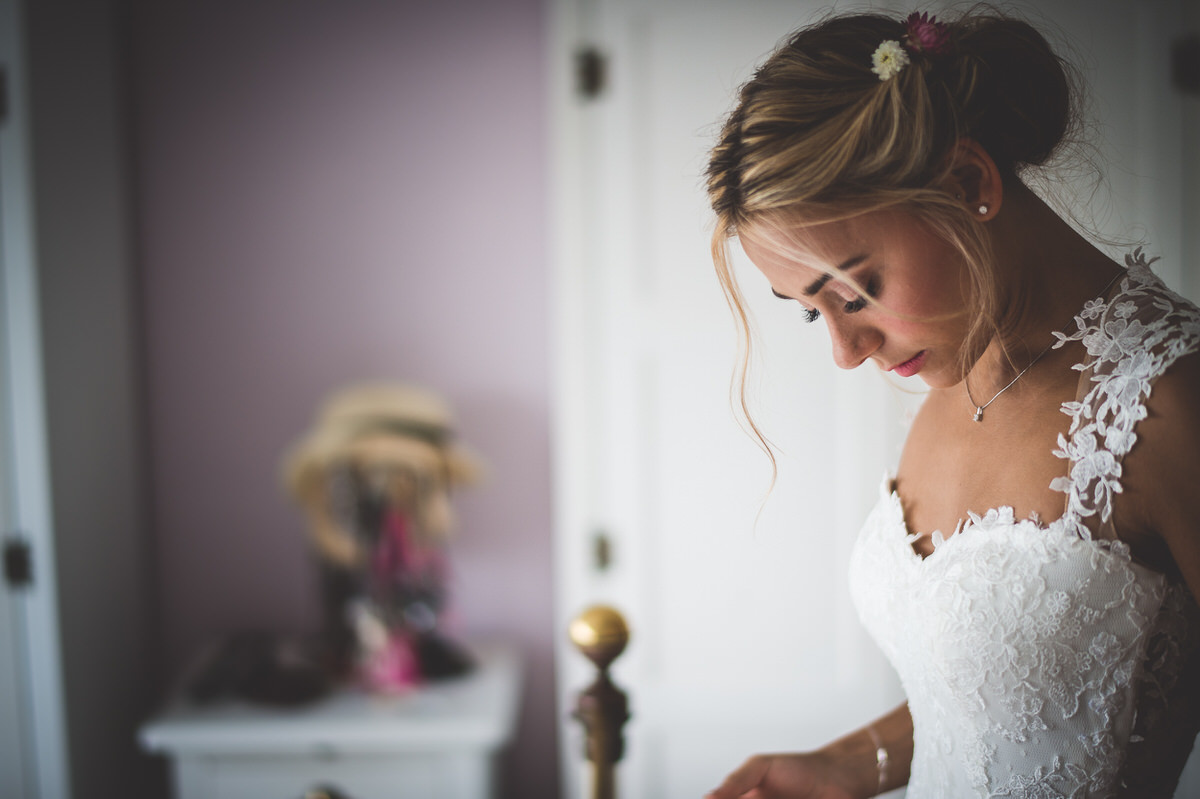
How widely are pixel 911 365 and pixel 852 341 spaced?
2.4 inches

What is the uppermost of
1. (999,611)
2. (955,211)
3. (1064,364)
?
(955,211)

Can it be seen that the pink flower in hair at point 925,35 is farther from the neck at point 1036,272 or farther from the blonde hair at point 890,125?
the neck at point 1036,272

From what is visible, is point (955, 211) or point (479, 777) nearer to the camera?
point (955, 211)

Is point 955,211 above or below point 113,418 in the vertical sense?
above

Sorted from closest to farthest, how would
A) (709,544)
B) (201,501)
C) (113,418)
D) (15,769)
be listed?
1. (709,544)
2. (15,769)
3. (113,418)
4. (201,501)

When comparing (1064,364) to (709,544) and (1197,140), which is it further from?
(709,544)

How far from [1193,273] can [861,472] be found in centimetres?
39

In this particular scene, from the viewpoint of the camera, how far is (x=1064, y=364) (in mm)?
625

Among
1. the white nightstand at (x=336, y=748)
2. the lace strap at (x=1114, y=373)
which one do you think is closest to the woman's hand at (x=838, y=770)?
the lace strap at (x=1114, y=373)

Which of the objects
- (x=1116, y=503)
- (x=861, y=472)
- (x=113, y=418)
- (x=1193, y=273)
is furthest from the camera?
(x=113, y=418)

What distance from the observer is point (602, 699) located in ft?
2.56

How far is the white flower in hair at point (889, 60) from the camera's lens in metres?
0.57

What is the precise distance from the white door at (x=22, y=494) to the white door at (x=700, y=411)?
97 cm

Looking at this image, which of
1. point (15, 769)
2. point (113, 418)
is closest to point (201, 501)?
point (113, 418)
